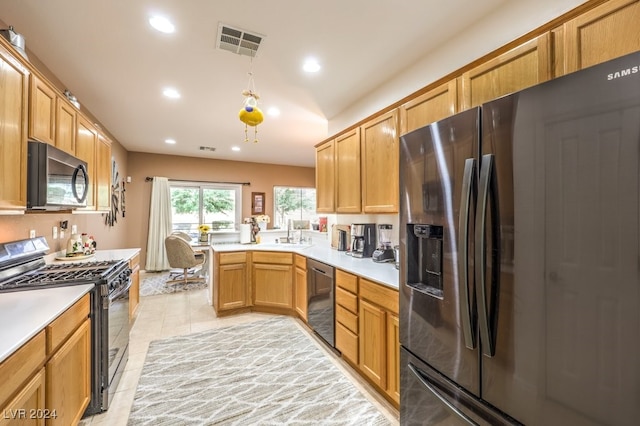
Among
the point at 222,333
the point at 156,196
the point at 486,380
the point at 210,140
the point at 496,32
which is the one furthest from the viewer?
the point at 156,196

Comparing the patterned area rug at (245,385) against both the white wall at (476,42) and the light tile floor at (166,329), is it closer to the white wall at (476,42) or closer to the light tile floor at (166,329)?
the light tile floor at (166,329)

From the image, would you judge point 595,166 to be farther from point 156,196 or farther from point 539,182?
point 156,196

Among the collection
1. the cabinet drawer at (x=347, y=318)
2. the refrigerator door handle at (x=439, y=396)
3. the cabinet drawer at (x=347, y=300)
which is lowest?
the cabinet drawer at (x=347, y=318)

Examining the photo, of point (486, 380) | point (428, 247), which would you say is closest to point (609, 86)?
point (428, 247)

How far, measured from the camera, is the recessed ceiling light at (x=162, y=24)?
1948mm

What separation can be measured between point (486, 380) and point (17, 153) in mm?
2755

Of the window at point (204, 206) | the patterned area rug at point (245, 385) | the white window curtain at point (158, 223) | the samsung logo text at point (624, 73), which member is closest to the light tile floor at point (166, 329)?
the patterned area rug at point (245, 385)

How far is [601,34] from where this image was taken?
126 centimetres

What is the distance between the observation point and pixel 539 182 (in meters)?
0.91

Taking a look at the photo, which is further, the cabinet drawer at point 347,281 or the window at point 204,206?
the window at point 204,206

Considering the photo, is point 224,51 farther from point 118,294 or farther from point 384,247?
point 384,247

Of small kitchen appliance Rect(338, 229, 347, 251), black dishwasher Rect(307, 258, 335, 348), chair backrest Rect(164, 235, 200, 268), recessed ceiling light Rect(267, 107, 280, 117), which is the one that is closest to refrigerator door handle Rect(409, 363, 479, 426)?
black dishwasher Rect(307, 258, 335, 348)

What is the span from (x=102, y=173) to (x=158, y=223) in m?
3.18

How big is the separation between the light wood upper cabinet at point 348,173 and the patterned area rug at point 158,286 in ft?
11.5
